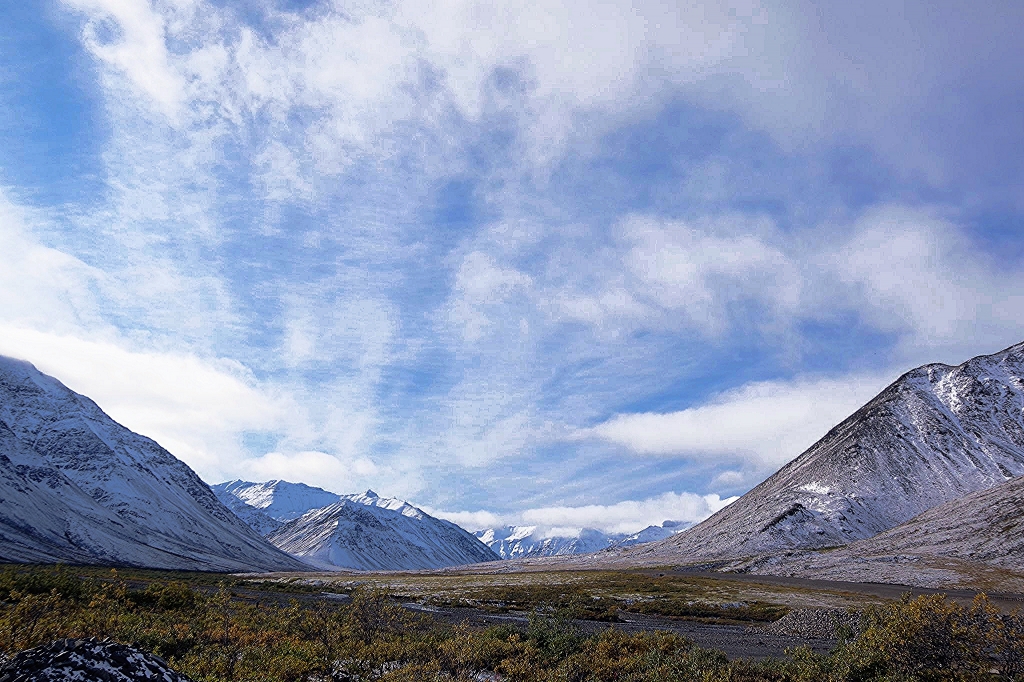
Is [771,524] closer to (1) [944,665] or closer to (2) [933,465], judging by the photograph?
(2) [933,465]

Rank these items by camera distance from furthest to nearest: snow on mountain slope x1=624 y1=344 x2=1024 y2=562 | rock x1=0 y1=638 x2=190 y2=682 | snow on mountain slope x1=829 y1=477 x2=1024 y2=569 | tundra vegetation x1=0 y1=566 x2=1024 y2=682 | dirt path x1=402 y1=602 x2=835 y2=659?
1. snow on mountain slope x1=624 y1=344 x2=1024 y2=562
2. snow on mountain slope x1=829 y1=477 x2=1024 y2=569
3. dirt path x1=402 y1=602 x2=835 y2=659
4. tundra vegetation x1=0 y1=566 x2=1024 y2=682
5. rock x1=0 y1=638 x2=190 y2=682

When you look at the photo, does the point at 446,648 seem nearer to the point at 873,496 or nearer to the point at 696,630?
the point at 696,630

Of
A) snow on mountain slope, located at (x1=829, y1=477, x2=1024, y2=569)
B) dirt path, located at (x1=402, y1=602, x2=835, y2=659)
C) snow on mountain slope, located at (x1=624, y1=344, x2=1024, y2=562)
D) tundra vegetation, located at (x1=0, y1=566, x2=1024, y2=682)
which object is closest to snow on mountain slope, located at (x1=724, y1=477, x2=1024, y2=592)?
snow on mountain slope, located at (x1=829, y1=477, x2=1024, y2=569)

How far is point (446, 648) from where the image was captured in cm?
1725

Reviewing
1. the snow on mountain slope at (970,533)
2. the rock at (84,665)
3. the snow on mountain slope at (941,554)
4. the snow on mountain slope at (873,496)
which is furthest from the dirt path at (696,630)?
the snow on mountain slope at (873,496)

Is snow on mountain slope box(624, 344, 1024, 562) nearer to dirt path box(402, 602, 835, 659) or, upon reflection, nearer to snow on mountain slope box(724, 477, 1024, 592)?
snow on mountain slope box(724, 477, 1024, 592)

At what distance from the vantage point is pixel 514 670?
16547 mm

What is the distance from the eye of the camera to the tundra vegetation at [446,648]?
1421cm

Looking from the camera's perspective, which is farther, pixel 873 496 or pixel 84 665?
pixel 873 496

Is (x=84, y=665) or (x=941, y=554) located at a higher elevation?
(x=84, y=665)

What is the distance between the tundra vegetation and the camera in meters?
14.2

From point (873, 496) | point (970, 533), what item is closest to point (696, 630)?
point (970, 533)

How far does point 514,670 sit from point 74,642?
1175 cm

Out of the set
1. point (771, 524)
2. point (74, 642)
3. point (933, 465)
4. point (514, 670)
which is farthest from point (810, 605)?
point (933, 465)
